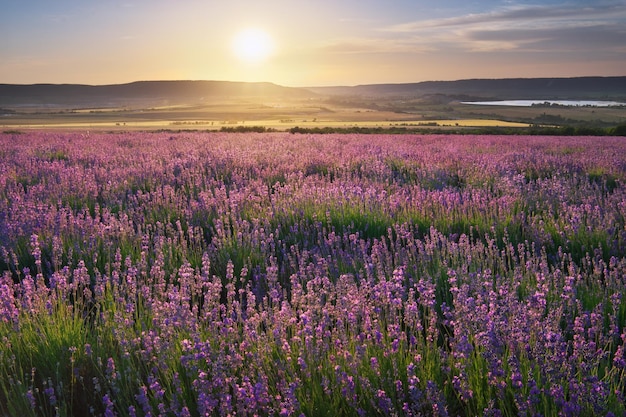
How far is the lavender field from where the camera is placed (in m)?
2.36

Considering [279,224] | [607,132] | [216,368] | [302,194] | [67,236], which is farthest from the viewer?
[607,132]

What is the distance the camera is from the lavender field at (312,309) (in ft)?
7.73

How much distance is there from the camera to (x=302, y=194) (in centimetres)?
666

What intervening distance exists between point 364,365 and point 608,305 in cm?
193

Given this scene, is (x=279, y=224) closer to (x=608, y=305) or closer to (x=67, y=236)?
(x=67, y=236)

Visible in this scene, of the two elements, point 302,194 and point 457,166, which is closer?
point 302,194

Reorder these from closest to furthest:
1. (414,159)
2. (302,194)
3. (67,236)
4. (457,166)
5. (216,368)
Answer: (216,368) → (67,236) → (302,194) → (457,166) → (414,159)

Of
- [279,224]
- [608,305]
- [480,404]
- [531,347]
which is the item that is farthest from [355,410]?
[279,224]

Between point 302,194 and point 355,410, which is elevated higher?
point 302,194

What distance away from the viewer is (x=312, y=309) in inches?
120

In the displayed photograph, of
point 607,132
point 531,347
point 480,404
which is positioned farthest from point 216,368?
point 607,132

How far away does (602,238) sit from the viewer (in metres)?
5.18

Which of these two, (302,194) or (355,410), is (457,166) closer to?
(302,194)

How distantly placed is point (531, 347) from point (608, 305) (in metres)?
1.40
